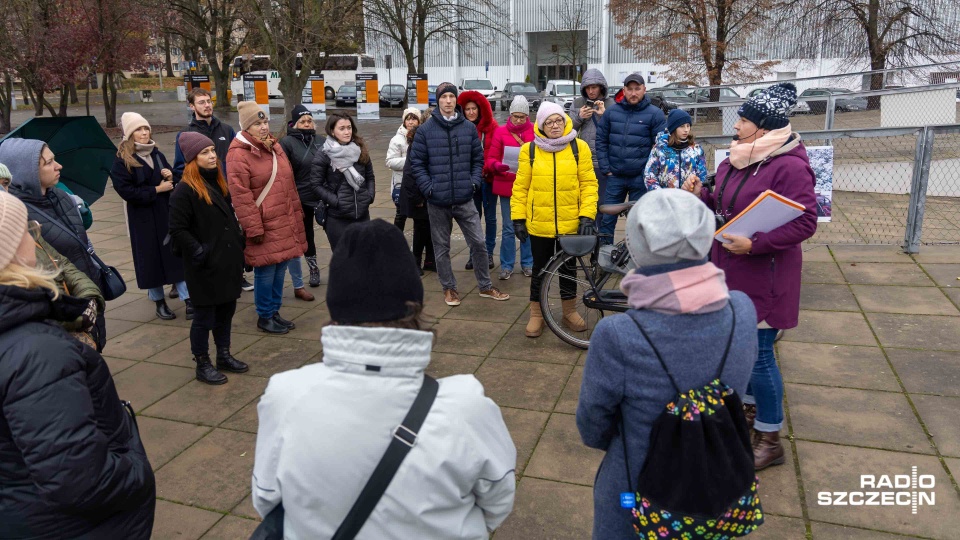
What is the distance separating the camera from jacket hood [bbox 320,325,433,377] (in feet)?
5.24

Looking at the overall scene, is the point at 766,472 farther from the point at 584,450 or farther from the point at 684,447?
the point at 684,447

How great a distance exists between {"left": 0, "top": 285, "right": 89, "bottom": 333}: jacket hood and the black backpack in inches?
64.4

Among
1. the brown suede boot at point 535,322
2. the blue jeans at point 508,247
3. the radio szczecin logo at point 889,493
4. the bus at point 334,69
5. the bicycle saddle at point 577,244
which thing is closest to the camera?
the radio szczecin logo at point 889,493

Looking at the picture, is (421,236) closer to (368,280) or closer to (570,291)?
(570,291)

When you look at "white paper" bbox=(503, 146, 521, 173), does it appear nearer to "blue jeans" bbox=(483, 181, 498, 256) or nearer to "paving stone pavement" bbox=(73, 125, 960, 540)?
"blue jeans" bbox=(483, 181, 498, 256)

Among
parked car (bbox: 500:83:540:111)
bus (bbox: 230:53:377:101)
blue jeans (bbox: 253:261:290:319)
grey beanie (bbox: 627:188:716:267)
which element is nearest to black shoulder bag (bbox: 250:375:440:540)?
grey beanie (bbox: 627:188:716:267)

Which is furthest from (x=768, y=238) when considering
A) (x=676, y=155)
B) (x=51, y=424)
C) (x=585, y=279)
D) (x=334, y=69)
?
(x=334, y=69)

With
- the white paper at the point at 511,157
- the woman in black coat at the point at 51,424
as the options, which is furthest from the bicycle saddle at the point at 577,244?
the woman in black coat at the point at 51,424

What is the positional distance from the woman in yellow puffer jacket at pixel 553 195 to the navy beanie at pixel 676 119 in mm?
762

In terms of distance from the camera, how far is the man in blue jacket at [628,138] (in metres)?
6.39

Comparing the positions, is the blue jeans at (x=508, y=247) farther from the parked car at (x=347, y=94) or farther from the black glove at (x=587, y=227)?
the parked car at (x=347, y=94)

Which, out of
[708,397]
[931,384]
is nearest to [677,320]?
[708,397]

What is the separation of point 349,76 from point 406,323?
4461cm

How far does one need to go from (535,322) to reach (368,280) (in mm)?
3885
